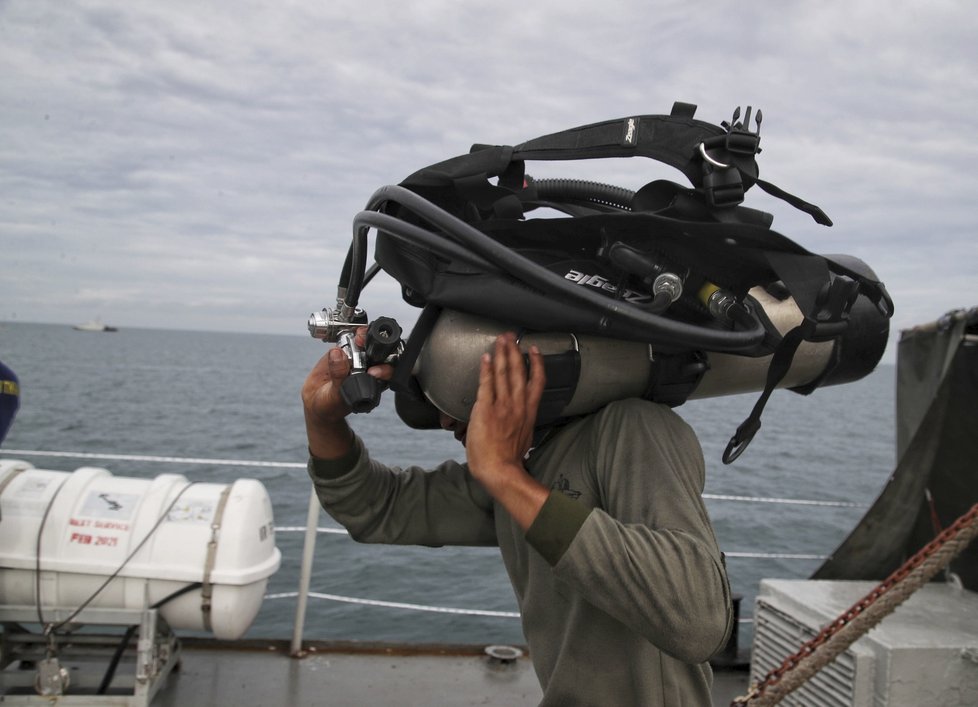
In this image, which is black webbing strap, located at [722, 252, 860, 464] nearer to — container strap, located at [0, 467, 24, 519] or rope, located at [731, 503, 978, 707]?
rope, located at [731, 503, 978, 707]

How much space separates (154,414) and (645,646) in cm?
3783

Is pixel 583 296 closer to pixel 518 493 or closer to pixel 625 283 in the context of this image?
pixel 625 283

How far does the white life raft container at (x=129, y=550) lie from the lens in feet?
11.8

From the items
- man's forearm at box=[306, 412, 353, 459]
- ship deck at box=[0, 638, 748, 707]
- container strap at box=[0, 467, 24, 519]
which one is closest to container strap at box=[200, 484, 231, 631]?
ship deck at box=[0, 638, 748, 707]

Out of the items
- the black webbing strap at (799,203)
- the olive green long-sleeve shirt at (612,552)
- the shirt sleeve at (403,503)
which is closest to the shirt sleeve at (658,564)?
the olive green long-sleeve shirt at (612,552)

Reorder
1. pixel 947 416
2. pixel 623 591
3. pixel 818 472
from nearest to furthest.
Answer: pixel 623 591 < pixel 947 416 < pixel 818 472

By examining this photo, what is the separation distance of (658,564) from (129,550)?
9.76 ft

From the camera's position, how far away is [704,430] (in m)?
35.6

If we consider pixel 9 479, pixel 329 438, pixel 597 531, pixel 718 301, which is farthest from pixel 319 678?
pixel 718 301

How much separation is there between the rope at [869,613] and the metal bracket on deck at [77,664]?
8.54 ft

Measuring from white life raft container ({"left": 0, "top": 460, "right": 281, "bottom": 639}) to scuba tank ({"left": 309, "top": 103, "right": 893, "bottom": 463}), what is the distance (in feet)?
7.33

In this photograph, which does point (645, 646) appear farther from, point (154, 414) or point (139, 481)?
point (154, 414)

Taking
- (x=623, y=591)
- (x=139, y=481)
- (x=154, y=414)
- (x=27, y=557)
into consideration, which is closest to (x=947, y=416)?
(x=623, y=591)

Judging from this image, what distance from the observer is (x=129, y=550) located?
361 cm
